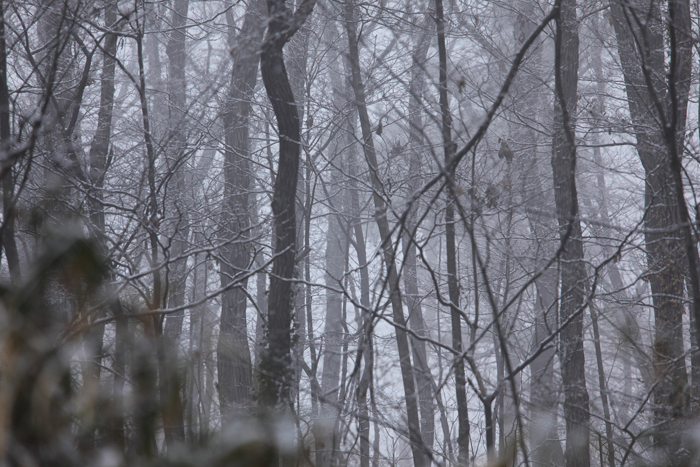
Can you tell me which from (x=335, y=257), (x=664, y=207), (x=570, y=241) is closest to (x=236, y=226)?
(x=570, y=241)

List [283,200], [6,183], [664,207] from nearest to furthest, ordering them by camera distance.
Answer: [6,183]
[283,200]
[664,207]

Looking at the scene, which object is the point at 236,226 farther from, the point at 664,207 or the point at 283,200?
the point at 664,207

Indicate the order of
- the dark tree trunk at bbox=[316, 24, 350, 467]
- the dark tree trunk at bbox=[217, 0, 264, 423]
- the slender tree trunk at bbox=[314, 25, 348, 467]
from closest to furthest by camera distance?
the dark tree trunk at bbox=[217, 0, 264, 423] < the dark tree trunk at bbox=[316, 24, 350, 467] < the slender tree trunk at bbox=[314, 25, 348, 467]

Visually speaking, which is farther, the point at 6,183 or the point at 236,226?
the point at 236,226

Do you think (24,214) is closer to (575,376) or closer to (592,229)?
(575,376)

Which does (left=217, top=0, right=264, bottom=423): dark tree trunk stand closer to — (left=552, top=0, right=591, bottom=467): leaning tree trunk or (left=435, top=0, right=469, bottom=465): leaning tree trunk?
(left=435, top=0, right=469, bottom=465): leaning tree trunk

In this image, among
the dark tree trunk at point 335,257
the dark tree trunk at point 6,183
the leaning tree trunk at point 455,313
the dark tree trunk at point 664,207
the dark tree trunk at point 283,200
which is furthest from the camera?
the dark tree trunk at point 335,257

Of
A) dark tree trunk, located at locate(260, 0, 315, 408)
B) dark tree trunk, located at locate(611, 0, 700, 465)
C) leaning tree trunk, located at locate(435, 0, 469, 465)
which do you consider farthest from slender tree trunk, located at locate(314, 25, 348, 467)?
dark tree trunk, located at locate(611, 0, 700, 465)

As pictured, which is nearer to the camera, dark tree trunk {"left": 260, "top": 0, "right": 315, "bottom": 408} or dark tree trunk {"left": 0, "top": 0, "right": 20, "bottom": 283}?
dark tree trunk {"left": 0, "top": 0, "right": 20, "bottom": 283}

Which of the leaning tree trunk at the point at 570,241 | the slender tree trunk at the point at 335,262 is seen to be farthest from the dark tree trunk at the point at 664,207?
the slender tree trunk at the point at 335,262

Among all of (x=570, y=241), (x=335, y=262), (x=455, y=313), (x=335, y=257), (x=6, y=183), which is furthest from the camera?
(x=335, y=262)

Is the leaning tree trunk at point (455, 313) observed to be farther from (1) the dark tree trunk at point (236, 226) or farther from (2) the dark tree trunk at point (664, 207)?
(1) the dark tree trunk at point (236, 226)

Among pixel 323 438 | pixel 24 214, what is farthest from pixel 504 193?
pixel 24 214

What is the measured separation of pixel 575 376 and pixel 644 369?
9.43 feet
